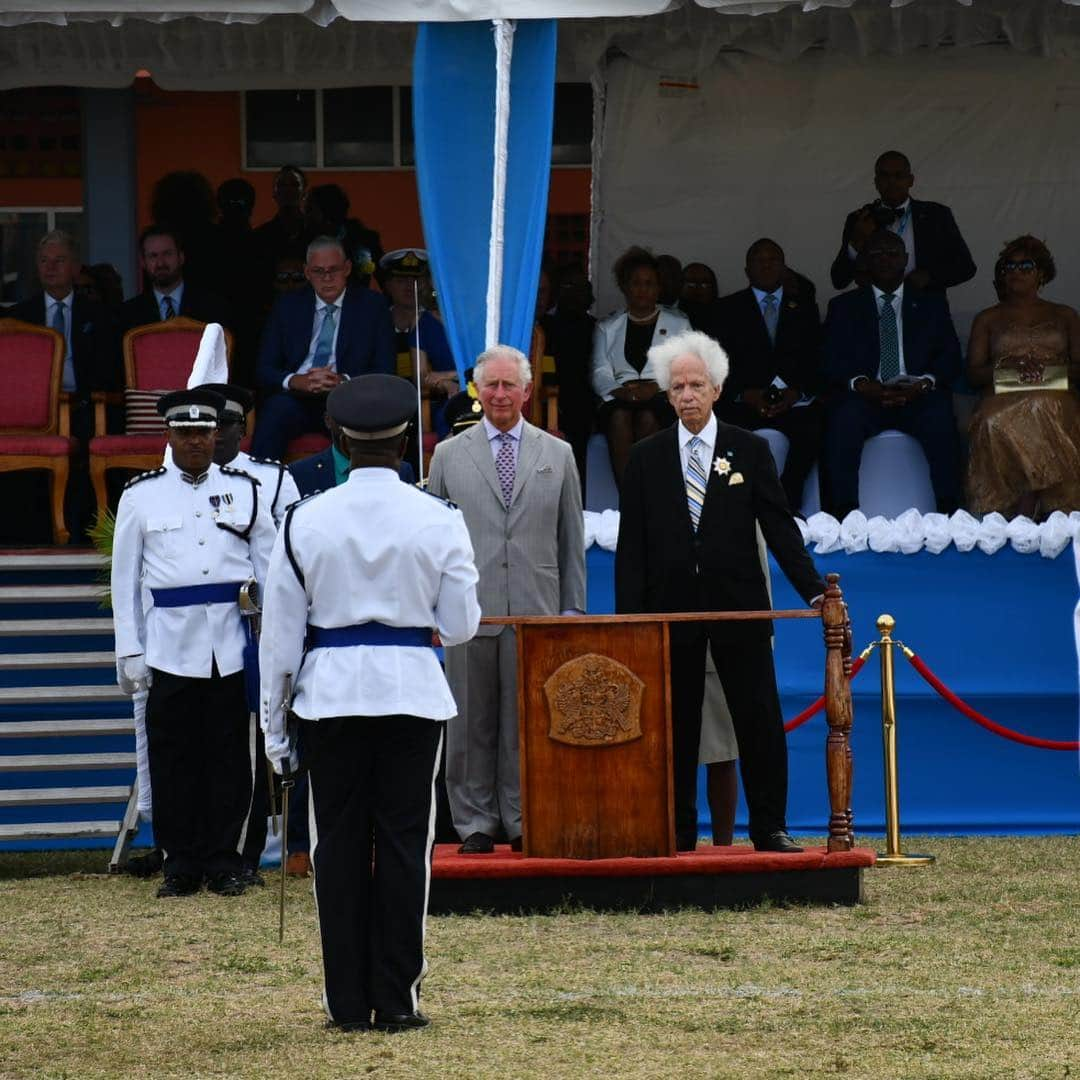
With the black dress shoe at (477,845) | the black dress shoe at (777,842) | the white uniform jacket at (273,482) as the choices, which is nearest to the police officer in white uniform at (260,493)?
the white uniform jacket at (273,482)

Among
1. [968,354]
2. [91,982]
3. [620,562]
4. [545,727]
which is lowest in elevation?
[91,982]

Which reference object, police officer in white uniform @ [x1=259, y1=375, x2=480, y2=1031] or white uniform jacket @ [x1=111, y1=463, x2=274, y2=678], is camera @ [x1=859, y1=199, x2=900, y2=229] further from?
police officer in white uniform @ [x1=259, y1=375, x2=480, y2=1031]

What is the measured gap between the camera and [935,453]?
11039 mm

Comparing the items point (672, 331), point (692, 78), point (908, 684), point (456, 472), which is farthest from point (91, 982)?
point (692, 78)

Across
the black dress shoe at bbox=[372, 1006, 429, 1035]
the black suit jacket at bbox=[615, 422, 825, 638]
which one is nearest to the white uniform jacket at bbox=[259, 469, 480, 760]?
the black dress shoe at bbox=[372, 1006, 429, 1035]

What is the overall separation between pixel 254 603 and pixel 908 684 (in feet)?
9.64

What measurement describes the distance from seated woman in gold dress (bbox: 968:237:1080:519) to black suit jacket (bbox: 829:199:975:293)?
54 centimetres

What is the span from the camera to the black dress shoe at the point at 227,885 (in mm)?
8156

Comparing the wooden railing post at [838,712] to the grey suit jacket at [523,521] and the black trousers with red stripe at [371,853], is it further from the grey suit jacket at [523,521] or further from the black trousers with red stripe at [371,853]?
the black trousers with red stripe at [371,853]

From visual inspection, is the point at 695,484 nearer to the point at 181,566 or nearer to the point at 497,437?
the point at 497,437

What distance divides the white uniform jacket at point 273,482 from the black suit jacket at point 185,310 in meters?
2.83

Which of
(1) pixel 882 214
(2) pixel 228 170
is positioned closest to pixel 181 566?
(1) pixel 882 214

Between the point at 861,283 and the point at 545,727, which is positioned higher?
the point at 861,283

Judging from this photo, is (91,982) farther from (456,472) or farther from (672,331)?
(672,331)
